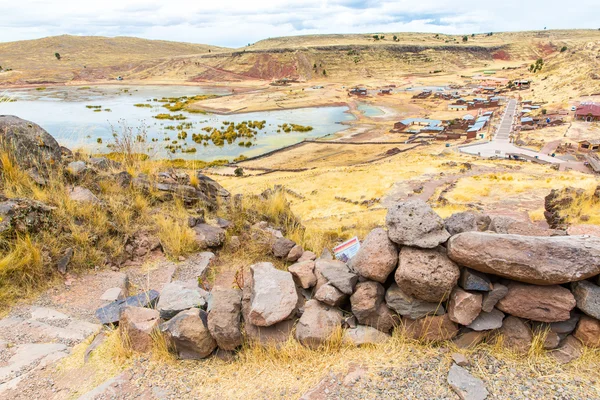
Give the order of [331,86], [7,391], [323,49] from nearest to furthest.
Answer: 1. [7,391]
2. [331,86]
3. [323,49]

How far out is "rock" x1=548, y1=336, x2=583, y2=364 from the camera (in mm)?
3723

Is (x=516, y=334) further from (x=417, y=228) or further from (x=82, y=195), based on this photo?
(x=82, y=195)

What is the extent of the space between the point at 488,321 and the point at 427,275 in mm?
835

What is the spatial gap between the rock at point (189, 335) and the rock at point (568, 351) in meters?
3.68

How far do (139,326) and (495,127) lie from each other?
5614cm

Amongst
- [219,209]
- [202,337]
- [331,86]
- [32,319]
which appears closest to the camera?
[202,337]

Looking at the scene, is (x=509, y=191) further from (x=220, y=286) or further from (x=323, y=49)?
(x=323, y=49)

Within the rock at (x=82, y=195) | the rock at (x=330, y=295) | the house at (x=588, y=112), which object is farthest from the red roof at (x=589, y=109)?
the rock at (x=82, y=195)

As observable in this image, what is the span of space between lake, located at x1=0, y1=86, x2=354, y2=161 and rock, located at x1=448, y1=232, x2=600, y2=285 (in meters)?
31.4

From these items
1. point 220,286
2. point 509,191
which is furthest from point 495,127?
point 220,286

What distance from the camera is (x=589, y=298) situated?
359 cm

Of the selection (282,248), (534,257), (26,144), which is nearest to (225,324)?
(282,248)

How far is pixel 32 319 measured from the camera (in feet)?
15.5

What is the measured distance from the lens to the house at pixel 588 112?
151 feet
